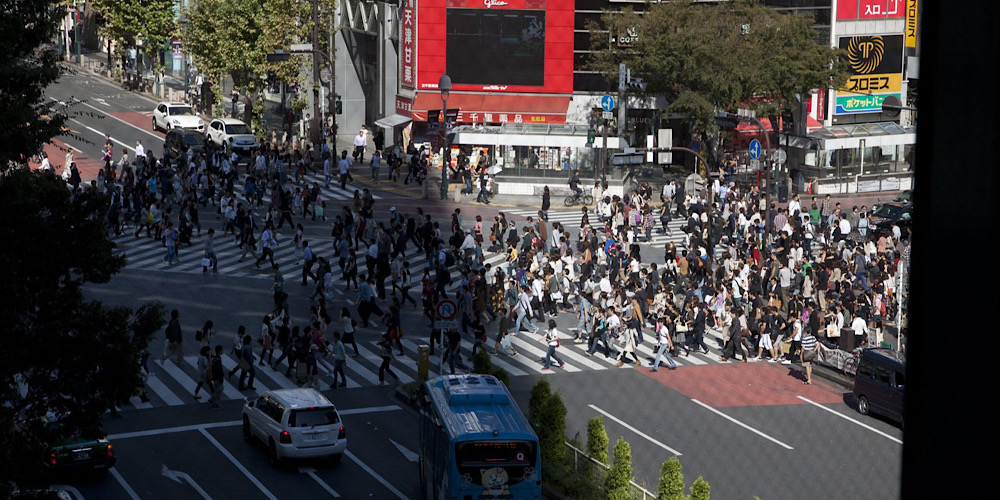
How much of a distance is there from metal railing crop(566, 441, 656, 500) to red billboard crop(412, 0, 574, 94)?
45047mm

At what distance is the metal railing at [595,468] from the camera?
19797 mm

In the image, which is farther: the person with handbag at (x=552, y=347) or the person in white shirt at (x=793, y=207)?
the person in white shirt at (x=793, y=207)

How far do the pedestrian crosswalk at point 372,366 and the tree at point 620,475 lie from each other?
359 inches

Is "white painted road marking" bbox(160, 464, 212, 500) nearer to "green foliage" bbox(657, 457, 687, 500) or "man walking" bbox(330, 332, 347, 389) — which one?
"man walking" bbox(330, 332, 347, 389)

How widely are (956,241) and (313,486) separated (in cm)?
2097

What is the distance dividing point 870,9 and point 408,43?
82.4ft

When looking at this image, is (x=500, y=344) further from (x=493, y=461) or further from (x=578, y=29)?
(x=578, y=29)

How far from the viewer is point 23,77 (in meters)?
15.7

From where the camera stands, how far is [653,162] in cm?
6531

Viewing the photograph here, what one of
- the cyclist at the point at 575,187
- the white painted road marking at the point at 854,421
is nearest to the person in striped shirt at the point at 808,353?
the white painted road marking at the point at 854,421

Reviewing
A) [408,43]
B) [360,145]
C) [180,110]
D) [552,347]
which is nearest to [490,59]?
[408,43]

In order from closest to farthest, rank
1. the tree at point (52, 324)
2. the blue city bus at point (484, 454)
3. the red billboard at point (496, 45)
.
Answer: the tree at point (52, 324), the blue city bus at point (484, 454), the red billboard at point (496, 45)

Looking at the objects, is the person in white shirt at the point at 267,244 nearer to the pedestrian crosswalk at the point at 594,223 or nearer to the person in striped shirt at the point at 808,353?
the pedestrian crosswalk at the point at 594,223

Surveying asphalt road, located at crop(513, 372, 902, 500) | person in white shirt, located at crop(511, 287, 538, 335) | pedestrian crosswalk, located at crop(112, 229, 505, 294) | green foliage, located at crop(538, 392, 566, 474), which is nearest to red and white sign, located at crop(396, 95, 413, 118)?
pedestrian crosswalk, located at crop(112, 229, 505, 294)
